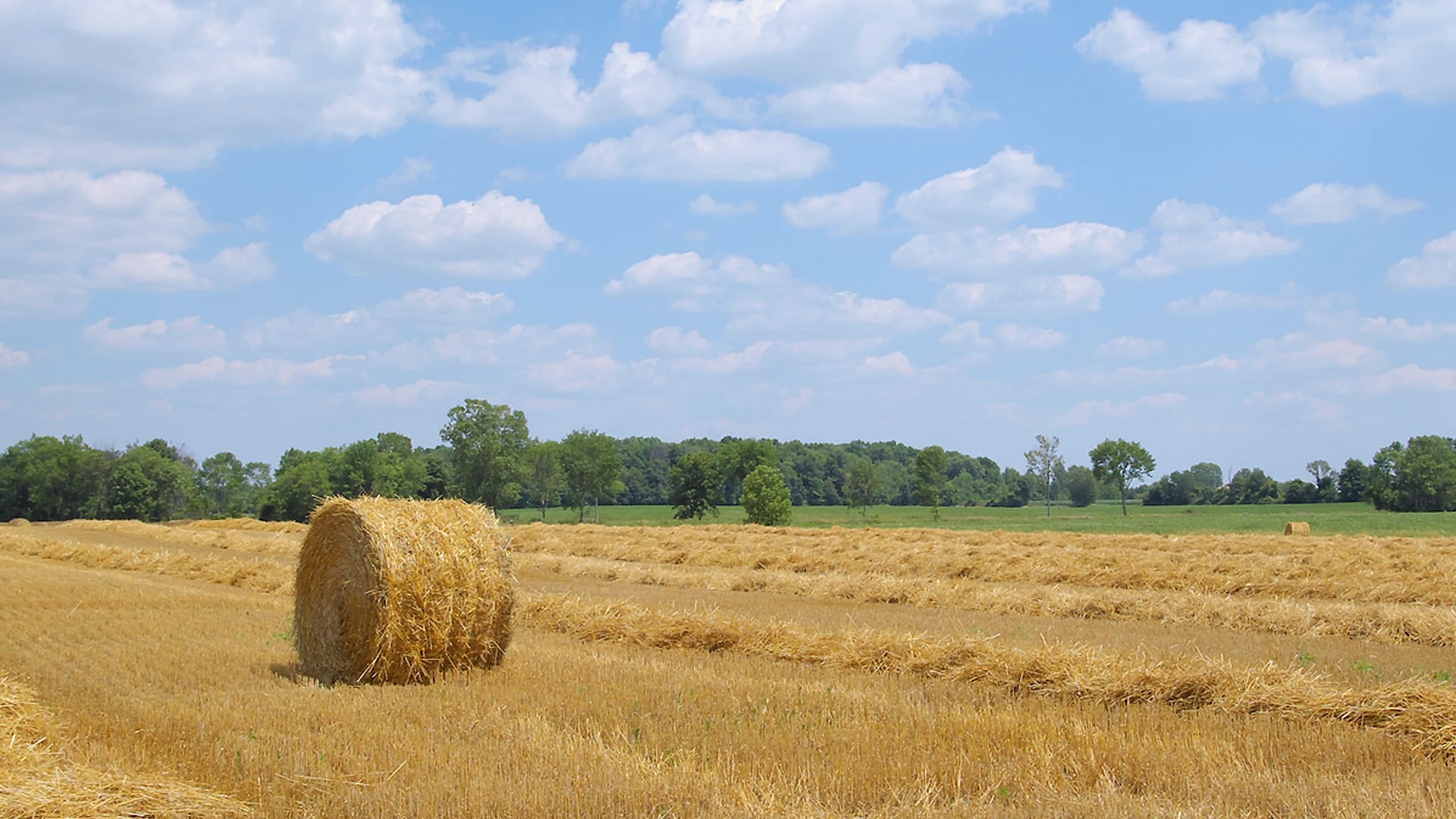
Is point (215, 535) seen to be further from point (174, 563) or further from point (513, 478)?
point (513, 478)

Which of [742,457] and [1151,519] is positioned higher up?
[742,457]

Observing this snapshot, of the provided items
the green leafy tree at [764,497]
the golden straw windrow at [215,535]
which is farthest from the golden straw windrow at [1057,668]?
the green leafy tree at [764,497]

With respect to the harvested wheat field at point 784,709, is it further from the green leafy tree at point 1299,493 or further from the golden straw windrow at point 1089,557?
the green leafy tree at point 1299,493

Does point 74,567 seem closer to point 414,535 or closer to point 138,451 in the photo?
point 414,535

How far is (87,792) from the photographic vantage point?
18.4ft

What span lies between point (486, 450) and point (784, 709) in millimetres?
76350

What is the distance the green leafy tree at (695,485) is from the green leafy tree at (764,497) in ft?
66.7

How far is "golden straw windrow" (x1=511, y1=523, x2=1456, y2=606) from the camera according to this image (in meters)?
17.8

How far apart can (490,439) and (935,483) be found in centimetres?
3789

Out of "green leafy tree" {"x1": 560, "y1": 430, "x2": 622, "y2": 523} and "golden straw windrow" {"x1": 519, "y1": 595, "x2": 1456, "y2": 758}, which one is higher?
"green leafy tree" {"x1": 560, "y1": 430, "x2": 622, "y2": 523}

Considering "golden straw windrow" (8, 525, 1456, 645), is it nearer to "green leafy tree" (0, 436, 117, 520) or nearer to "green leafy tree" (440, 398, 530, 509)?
"green leafy tree" (440, 398, 530, 509)

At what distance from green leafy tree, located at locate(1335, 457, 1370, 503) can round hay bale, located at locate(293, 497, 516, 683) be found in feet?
372

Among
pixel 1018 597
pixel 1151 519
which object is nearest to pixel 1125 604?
pixel 1018 597

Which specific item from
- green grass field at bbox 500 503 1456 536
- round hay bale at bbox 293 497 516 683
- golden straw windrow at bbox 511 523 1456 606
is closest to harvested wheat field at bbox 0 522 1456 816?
round hay bale at bbox 293 497 516 683
